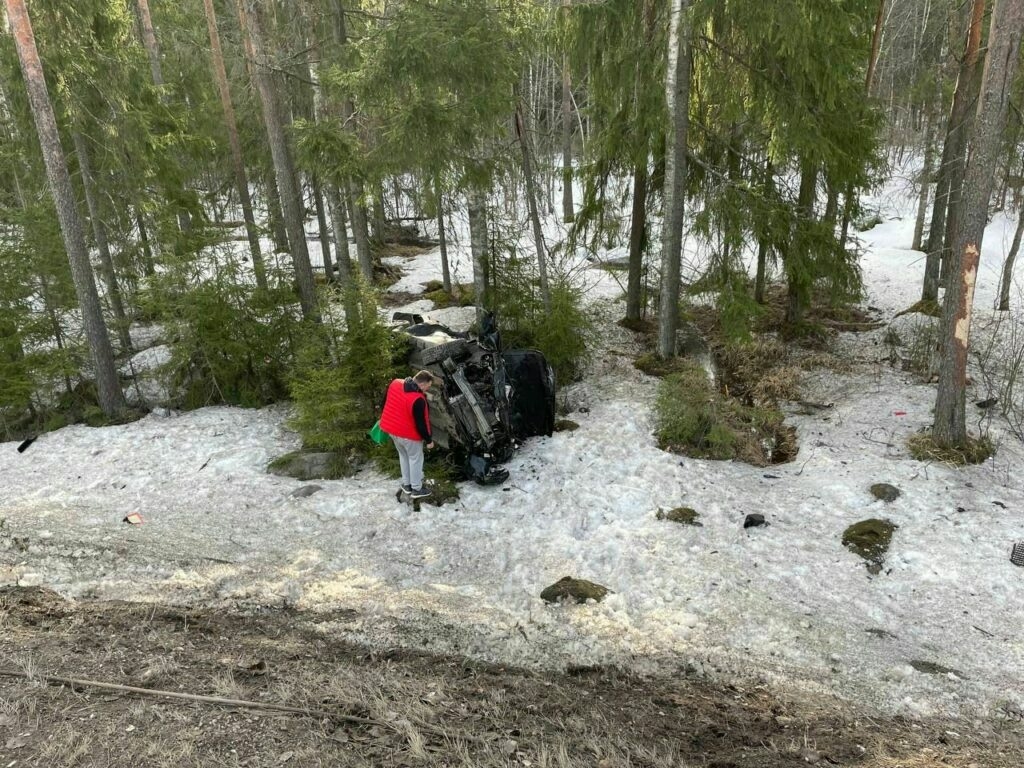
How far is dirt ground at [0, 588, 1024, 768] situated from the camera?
3.73 m

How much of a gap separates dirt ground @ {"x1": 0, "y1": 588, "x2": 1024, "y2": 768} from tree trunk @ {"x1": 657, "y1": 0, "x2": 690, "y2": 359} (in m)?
8.31

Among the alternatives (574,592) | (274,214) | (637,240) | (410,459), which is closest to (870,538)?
(574,592)

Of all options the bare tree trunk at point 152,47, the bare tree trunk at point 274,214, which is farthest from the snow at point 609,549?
the bare tree trunk at point 152,47

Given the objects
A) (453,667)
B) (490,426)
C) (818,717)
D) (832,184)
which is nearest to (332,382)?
(490,426)

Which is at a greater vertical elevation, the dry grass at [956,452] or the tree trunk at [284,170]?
the tree trunk at [284,170]

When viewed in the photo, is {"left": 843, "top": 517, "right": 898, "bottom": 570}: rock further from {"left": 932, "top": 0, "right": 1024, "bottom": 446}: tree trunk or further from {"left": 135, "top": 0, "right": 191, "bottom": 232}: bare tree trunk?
{"left": 135, "top": 0, "right": 191, "bottom": 232}: bare tree trunk

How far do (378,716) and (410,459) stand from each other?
4179mm

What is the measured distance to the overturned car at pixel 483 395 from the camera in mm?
8578

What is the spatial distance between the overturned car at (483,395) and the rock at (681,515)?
7.45 ft

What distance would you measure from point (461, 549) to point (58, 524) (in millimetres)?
5200

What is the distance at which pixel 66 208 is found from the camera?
1019cm

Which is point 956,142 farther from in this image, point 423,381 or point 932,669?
point 423,381

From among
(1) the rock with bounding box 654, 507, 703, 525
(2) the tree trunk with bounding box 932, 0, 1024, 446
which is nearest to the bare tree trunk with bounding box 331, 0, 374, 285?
(1) the rock with bounding box 654, 507, 703, 525

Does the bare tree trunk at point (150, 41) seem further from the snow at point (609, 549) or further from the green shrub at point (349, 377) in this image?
the green shrub at point (349, 377)
